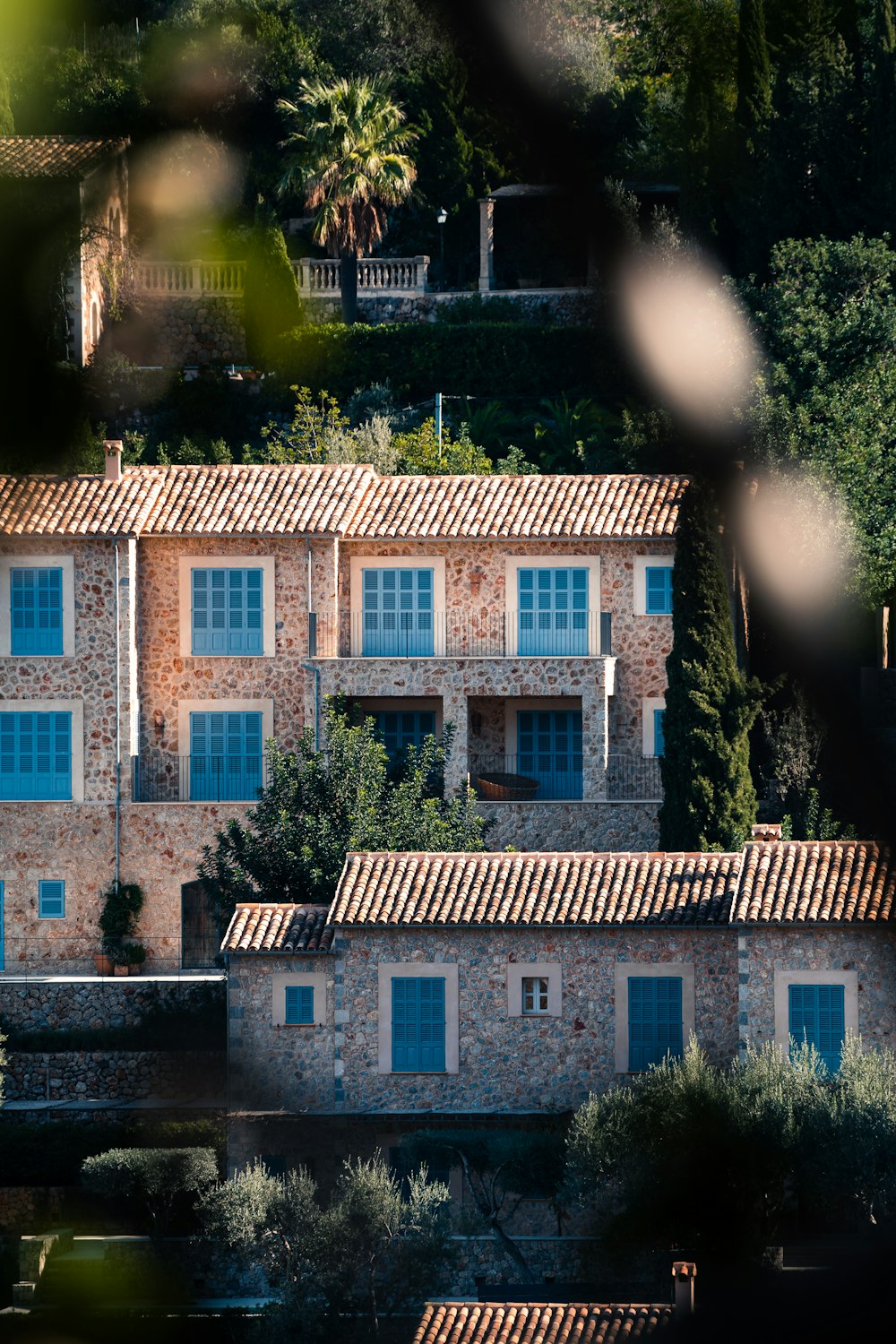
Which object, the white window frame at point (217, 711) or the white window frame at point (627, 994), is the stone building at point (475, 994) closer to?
the white window frame at point (627, 994)

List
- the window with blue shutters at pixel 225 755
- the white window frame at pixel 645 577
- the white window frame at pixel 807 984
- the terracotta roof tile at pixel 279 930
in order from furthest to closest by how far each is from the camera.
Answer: the white window frame at pixel 645 577, the window with blue shutters at pixel 225 755, the terracotta roof tile at pixel 279 930, the white window frame at pixel 807 984

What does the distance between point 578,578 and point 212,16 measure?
32.1 meters

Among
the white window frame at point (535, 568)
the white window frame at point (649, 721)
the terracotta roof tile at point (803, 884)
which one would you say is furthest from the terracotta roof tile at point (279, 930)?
the white window frame at point (649, 721)

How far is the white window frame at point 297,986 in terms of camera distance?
85.3ft

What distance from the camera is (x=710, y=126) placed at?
5.53 ft

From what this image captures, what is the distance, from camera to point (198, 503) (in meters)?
33.4

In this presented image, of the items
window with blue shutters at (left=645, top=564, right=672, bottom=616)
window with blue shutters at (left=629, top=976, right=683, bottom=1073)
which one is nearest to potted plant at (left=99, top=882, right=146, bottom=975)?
window with blue shutters at (left=629, top=976, right=683, bottom=1073)

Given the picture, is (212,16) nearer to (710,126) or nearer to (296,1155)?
(710,126)

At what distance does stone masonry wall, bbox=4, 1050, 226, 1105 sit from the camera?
93.7ft

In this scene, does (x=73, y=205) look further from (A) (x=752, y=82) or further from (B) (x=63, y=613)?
(B) (x=63, y=613)

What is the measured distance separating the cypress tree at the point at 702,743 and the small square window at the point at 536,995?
4427mm

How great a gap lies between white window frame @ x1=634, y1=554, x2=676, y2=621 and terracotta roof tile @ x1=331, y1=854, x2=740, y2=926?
315 inches

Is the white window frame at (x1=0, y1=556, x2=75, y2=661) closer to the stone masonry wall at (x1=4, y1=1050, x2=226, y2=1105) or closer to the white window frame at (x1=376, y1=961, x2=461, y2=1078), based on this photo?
the stone masonry wall at (x1=4, y1=1050, x2=226, y2=1105)

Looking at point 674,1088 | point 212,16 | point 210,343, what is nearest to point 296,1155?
point 674,1088
